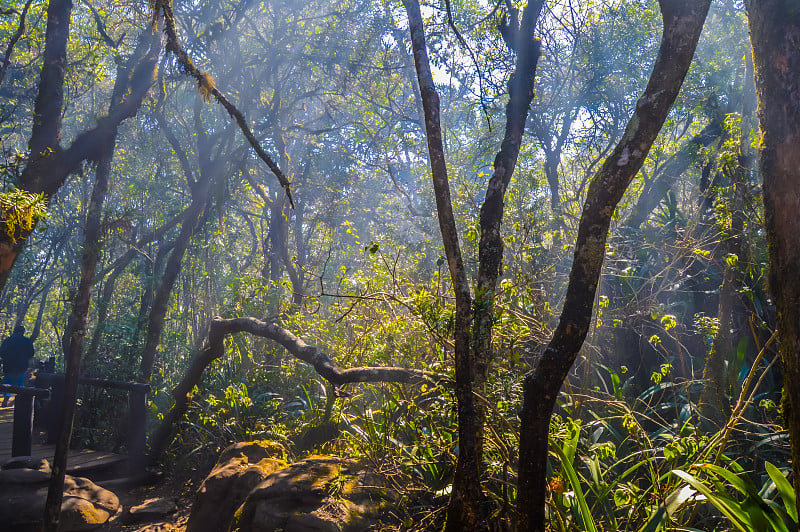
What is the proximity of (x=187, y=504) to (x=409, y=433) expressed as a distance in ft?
13.3

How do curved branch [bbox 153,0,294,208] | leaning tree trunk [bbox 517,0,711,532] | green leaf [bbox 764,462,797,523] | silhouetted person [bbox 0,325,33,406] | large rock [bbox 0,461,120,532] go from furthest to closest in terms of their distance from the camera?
silhouetted person [bbox 0,325,33,406], large rock [bbox 0,461,120,532], curved branch [bbox 153,0,294,208], green leaf [bbox 764,462,797,523], leaning tree trunk [bbox 517,0,711,532]

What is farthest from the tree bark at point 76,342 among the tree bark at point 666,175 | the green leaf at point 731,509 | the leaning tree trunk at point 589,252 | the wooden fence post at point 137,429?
the tree bark at point 666,175

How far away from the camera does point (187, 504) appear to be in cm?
754

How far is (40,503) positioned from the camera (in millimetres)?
6473

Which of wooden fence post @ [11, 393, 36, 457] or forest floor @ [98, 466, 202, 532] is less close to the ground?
wooden fence post @ [11, 393, 36, 457]

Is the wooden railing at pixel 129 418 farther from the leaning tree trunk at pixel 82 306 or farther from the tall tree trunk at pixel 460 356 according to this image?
the tall tree trunk at pixel 460 356

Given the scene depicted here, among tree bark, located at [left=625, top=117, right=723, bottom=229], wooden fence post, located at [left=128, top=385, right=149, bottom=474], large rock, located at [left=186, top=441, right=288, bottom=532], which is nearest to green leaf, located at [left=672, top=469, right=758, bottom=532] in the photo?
large rock, located at [left=186, top=441, right=288, bottom=532]

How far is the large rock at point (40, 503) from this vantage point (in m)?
6.34

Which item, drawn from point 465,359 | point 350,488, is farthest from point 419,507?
point 465,359

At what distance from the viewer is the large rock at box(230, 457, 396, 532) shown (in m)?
4.46

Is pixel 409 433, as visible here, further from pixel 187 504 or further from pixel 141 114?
pixel 141 114

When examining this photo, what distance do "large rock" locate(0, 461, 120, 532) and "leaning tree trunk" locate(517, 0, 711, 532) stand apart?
589 cm

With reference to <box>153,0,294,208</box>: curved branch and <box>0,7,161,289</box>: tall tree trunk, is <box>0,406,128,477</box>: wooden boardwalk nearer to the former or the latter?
<box>0,7,161,289</box>: tall tree trunk

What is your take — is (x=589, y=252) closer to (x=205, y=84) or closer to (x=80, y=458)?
(x=205, y=84)
